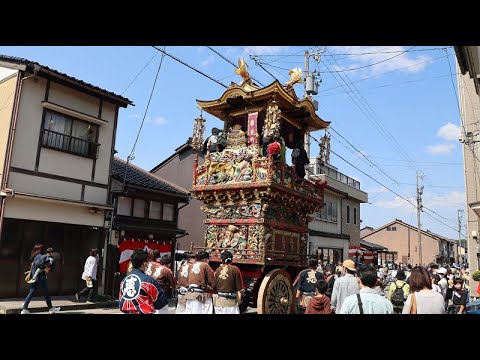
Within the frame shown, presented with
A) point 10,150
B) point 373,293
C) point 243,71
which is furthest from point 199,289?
point 10,150

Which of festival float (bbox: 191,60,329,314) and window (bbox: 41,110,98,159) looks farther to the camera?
window (bbox: 41,110,98,159)

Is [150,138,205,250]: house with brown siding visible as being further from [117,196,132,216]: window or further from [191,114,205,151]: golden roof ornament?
[191,114,205,151]: golden roof ornament

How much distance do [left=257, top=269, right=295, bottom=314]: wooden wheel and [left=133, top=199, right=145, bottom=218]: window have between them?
655cm

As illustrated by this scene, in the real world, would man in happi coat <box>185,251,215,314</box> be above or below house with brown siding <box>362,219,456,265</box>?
below

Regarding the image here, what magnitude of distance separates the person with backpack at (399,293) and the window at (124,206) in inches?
339

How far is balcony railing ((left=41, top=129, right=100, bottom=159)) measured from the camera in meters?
10.5

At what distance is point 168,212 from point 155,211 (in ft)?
2.06

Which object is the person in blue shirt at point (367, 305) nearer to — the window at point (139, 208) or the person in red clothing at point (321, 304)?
the person in red clothing at point (321, 304)

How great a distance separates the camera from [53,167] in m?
10.5

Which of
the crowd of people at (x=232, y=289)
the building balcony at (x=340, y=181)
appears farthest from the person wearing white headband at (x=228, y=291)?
the building balcony at (x=340, y=181)

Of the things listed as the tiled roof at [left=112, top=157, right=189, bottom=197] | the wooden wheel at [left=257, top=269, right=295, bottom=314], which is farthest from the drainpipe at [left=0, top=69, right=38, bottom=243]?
the wooden wheel at [left=257, top=269, right=295, bottom=314]

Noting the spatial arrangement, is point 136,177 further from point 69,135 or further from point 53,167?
point 53,167
